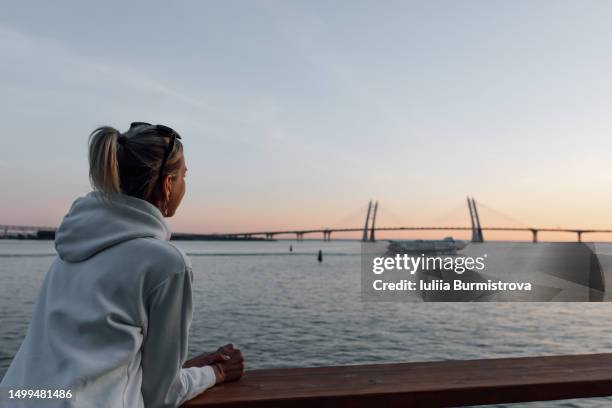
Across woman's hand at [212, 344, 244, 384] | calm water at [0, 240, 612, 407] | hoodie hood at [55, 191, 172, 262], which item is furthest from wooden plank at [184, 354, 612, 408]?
calm water at [0, 240, 612, 407]

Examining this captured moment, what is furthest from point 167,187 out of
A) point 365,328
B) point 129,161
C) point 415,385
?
point 365,328

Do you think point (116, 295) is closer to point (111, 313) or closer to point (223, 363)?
point (111, 313)

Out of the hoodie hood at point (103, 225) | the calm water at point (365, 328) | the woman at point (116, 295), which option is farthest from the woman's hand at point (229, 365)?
the calm water at point (365, 328)

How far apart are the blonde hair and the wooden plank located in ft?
1.92

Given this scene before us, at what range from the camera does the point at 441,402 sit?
1503 millimetres

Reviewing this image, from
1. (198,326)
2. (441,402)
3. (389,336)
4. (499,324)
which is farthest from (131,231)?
(499,324)

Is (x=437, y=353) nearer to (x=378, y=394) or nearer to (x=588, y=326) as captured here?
(x=588, y=326)

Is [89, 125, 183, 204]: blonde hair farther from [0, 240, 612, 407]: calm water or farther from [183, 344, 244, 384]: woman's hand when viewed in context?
[0, 240, 612, 407]: calm water

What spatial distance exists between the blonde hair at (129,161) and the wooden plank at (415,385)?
1.92 feet

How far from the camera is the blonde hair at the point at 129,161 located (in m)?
1.13

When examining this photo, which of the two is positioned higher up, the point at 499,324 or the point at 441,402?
the point at 441,402

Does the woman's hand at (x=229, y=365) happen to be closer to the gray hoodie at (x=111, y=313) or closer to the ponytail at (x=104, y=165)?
the gray hoodie at (x=111, y=313)

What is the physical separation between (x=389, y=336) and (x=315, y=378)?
10.0m

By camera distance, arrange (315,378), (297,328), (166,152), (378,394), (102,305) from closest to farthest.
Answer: (102,305)
(166,152)
(378,394)
(315,378)
(297,328)
